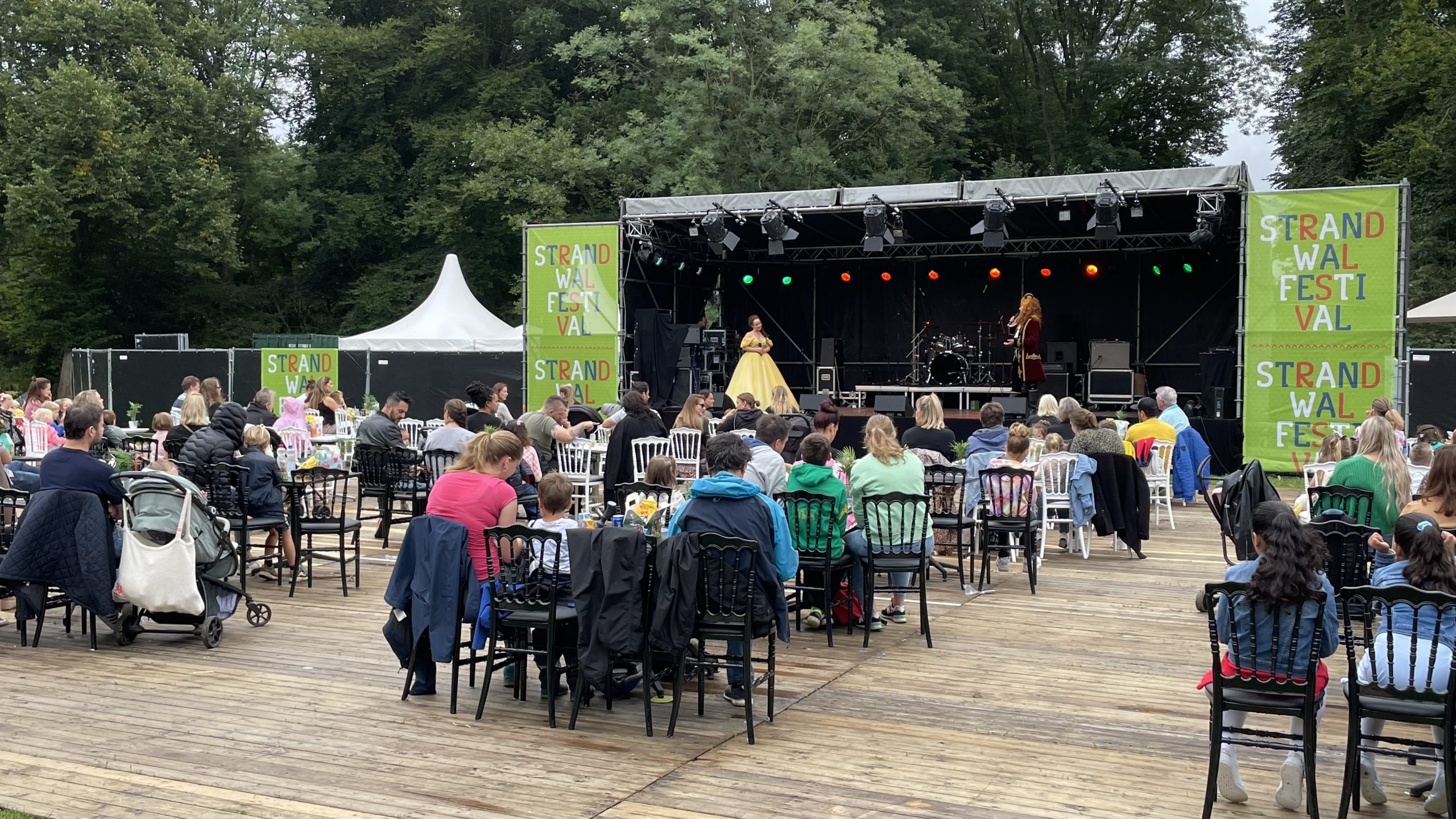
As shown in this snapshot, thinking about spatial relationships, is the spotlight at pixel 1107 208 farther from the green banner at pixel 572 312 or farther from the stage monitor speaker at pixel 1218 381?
the green banner at pixel 572 312

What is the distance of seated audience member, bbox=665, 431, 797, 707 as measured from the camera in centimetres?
543

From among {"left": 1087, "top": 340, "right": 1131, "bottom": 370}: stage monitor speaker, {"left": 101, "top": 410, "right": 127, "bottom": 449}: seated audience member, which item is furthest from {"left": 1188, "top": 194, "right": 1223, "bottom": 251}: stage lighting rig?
{"left": 101, "top": 410, "right": 127, "bottom": 449}: seated audience member

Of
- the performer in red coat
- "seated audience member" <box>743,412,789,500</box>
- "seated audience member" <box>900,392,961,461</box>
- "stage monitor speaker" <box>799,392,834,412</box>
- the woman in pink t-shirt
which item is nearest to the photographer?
the woman in pink t-shirt

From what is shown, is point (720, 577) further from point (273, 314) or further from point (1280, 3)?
point (273, 314)

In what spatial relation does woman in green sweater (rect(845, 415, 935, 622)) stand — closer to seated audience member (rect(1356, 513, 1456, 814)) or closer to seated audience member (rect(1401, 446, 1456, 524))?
seated audience member (rect(1401, 446, 1456, 524))

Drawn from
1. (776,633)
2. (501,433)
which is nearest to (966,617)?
(776,633)

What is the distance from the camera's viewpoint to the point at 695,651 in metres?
5.56

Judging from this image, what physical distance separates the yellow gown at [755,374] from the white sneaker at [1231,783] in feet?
43.9

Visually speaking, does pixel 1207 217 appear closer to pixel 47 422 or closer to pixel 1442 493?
pixel 1442 493

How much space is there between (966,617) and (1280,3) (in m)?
26.3

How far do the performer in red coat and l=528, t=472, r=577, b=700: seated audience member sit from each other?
509 inches

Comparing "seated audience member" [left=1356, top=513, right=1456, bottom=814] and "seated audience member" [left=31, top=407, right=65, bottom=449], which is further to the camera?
"seated audience member" [left=31, top=407, right=65, bottom=449]

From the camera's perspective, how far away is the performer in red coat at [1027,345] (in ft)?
58.1

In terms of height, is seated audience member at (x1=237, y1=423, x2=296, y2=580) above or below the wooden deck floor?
above
